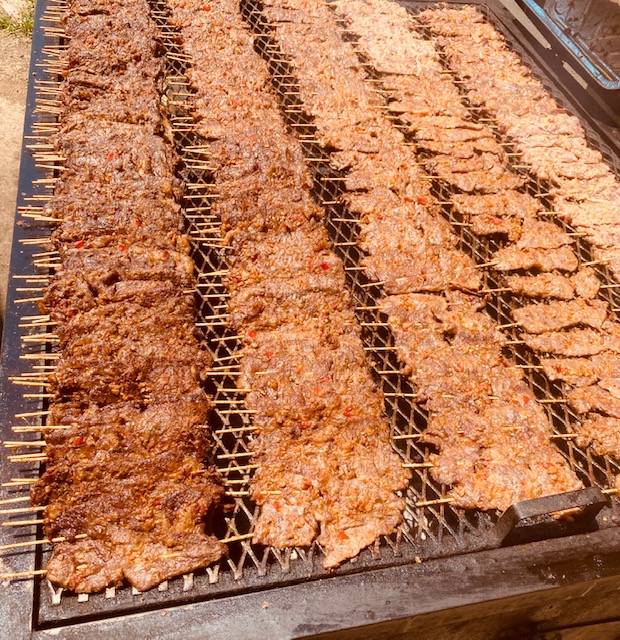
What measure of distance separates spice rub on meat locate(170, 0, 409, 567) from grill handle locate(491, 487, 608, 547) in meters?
0.64

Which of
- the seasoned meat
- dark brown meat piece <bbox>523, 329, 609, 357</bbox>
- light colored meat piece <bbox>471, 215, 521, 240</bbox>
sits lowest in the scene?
the seasoned meat

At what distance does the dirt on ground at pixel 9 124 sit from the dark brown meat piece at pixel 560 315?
17.5 ft

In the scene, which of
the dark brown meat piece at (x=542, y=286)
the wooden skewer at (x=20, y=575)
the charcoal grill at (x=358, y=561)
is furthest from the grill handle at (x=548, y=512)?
the wooden skewer at (x=20, y=575)

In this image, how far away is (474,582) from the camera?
2998 millimetres

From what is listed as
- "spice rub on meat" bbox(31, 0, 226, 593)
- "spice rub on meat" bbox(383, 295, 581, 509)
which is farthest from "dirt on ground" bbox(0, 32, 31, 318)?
"spice rub on meat" bbox(383, 295, 581, 509)

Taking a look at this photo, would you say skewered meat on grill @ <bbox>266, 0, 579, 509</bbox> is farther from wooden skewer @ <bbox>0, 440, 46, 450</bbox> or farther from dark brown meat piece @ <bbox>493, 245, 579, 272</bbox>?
wooden skewer @ <bbox>0, 440, 46, 450</bbox>

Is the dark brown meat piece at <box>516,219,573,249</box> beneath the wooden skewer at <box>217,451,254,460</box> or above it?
above

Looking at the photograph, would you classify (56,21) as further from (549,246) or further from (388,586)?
(388,586)

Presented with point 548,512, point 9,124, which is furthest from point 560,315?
point 9,124

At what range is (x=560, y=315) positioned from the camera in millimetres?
4574

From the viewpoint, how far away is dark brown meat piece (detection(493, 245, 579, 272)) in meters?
4.84

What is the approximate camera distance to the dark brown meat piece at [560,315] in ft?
14.7

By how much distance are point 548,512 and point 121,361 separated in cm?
273

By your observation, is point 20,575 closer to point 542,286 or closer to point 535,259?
point 542,286
